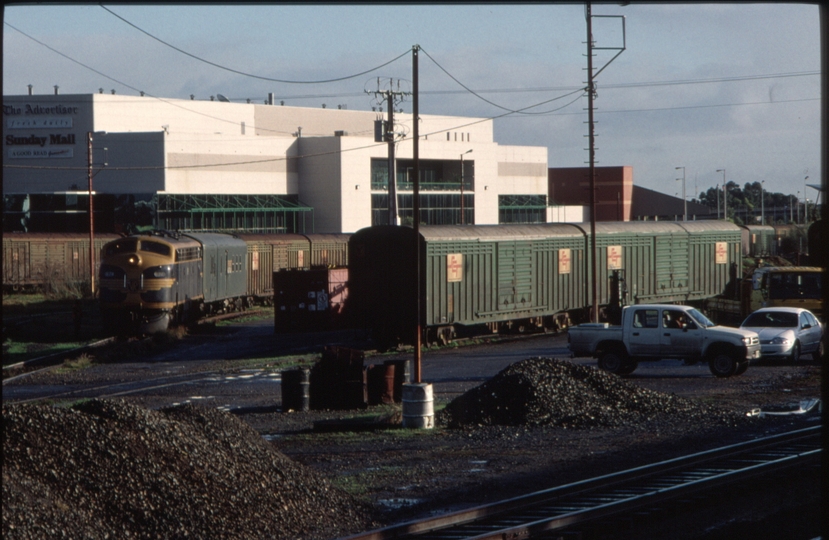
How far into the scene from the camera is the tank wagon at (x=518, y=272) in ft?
97.8

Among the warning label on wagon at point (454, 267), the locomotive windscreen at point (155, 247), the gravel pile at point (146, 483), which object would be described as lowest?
the gravel pile at point (146, 483)

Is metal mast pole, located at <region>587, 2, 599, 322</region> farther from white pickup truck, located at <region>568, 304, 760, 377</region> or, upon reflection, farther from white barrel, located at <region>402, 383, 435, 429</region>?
white barrel, located at <region>402, 383, 435, 429</region>

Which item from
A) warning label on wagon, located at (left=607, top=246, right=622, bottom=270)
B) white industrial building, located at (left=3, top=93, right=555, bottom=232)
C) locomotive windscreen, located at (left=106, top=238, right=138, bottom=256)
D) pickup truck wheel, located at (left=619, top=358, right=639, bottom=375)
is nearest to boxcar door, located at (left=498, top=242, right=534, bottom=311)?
warning label on wagon, located at (left=607, top=246, right=622, bottom=270)

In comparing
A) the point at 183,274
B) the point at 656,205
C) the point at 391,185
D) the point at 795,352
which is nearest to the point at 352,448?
the point at 795,352

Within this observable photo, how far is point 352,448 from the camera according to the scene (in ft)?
53.4

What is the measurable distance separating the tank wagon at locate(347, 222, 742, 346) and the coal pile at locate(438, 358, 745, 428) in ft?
27.8

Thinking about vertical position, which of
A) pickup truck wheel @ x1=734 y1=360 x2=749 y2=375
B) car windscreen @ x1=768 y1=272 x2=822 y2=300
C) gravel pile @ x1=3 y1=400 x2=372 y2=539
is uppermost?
car windscreen @ x1=768 y1=272 x2=822 y2=300

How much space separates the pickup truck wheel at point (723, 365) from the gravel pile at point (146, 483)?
48.5 feet

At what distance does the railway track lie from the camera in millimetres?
10398

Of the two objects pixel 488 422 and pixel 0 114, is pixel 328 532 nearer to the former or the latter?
pixel 0 114

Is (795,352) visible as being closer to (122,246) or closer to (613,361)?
(613,361)

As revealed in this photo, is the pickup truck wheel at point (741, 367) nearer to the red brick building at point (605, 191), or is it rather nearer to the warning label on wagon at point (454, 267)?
the warning label on wagon at point (454, 267)

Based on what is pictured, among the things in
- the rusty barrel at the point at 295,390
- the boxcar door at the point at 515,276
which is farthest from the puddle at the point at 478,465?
the boxcar door at the point at 515,276

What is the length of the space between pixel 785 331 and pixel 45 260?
1446 inches
